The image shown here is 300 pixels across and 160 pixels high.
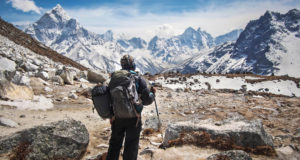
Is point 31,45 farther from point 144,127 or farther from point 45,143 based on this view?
point 45,143

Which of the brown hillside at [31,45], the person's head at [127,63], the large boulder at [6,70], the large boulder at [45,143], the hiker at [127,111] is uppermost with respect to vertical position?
the brown hillside at [31,45]

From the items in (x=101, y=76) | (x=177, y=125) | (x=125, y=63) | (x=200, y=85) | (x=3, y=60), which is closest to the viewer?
(x=125, y=63)

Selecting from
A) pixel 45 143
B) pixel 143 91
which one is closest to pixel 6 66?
pixel 45 143

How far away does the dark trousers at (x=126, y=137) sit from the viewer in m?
5.12

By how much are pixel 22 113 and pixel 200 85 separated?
2118 cm

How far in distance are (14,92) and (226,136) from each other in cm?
1229

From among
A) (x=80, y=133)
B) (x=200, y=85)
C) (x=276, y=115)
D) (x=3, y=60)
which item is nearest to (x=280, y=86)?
(x=200, y=85)

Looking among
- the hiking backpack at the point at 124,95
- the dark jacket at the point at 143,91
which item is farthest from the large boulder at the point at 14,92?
Answer: the dark jacket at the point at 143,91

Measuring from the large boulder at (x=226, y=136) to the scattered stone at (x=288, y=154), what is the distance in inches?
9.3

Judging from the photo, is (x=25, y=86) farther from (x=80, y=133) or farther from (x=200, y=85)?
(x=200, y=85)

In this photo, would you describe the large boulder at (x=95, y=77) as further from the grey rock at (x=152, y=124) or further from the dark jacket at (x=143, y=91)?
the dark jacket at (x=143, y=91)

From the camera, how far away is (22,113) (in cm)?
1050

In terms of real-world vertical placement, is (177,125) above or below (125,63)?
below

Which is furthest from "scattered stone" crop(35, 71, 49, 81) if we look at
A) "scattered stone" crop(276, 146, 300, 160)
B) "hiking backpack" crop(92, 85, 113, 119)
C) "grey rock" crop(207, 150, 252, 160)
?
"scattered stone" crop(276, 146, 300, 160)
